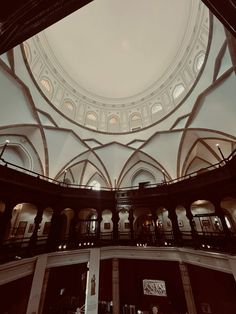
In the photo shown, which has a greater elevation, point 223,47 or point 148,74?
point 148,74

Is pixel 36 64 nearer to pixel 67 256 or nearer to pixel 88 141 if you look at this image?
pixel 88 141

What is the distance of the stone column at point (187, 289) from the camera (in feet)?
30.0

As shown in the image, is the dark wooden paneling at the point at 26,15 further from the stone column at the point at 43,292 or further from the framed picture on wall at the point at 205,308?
the framed picture on wall at the point at 205,308

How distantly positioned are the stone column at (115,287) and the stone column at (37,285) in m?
5.01

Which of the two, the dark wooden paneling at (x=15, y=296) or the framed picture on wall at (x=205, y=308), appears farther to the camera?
the framed picture on wall at (x=205, y=308)

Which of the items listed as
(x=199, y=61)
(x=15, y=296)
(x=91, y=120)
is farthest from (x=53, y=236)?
(x=199, y=61)

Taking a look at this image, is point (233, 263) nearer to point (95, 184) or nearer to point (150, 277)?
point (150, 277)

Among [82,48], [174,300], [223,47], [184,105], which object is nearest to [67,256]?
[174,300]

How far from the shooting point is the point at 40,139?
14.8 m

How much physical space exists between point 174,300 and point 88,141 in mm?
15242

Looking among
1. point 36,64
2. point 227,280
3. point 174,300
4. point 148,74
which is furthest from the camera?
point 148,74

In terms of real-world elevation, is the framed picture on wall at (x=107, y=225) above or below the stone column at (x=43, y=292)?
above

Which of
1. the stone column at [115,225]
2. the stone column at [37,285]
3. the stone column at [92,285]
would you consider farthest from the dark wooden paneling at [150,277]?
the stone column at [37,285]

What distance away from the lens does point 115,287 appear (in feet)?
36.9
